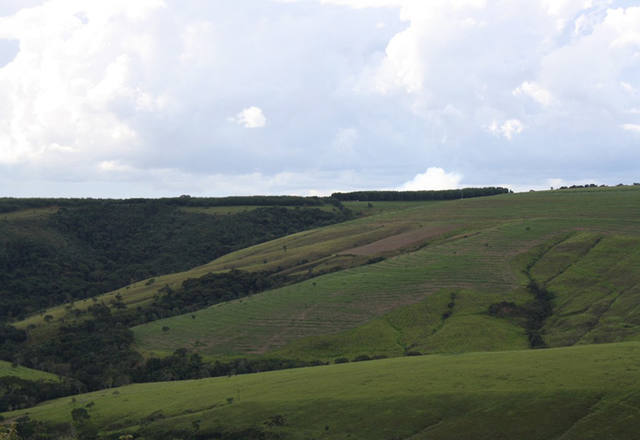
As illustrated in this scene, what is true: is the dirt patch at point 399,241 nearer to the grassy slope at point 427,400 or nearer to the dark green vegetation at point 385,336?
the dark green vegetation at point 385,336

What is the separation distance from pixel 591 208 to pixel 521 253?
144ft


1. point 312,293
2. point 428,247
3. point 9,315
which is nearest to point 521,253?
point 428,247

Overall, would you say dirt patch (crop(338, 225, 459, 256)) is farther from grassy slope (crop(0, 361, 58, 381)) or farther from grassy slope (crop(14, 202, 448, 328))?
grassy slope (crop(0, 361, 58, 381))

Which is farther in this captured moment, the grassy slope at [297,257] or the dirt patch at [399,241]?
the dirt patch at [399,241]

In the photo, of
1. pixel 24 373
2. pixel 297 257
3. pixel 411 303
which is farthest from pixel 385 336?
pixel 297 257

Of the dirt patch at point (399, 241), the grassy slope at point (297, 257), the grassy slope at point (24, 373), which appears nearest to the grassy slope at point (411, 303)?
the dirt patch at point (399, 241)

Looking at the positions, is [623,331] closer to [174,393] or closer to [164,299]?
[174,393]

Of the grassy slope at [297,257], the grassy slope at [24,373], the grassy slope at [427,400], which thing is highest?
the grassy slope at [297,257]

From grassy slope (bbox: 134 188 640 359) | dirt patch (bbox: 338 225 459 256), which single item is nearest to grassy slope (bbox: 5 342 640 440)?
grassy slope (bbox: 134 188 640 359)

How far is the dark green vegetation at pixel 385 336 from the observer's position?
166 feet

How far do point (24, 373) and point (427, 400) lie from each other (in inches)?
2284

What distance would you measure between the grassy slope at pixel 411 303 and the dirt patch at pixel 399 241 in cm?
725

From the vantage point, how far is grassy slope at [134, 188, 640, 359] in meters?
86.4

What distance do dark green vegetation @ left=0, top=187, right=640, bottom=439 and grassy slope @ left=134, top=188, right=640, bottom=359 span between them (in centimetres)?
34
